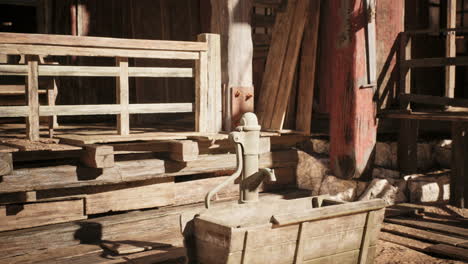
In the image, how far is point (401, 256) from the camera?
6.02 metres

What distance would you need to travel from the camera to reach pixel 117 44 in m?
6.36

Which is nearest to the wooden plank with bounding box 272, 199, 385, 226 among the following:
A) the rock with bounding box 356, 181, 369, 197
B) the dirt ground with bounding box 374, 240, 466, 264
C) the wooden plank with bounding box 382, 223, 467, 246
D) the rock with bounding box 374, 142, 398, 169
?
the dirt ground with bounding box 374, 240, 466, 264

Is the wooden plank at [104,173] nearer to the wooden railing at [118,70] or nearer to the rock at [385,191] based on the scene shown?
the wooden railing at [118,70]

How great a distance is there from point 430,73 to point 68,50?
6448mm

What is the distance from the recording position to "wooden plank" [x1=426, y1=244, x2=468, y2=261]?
5.81m

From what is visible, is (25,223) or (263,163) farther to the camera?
(263,163)

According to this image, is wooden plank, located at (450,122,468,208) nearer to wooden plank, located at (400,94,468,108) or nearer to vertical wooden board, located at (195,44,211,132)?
wooden plank, located at (400,94,468,108)

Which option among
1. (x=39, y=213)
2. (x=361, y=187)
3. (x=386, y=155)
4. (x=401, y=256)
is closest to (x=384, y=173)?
(x=386, y=155)

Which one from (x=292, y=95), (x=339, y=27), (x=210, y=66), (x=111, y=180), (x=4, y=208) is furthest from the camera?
(x=292, y=95)

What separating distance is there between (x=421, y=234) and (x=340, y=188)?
1651 mm

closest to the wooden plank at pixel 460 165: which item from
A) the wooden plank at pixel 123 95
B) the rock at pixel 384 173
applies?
the rock at pixel 384 173

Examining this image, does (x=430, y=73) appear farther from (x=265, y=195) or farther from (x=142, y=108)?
(x=142, y=108)

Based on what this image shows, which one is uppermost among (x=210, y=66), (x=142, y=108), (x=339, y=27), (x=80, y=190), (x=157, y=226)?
(x=339, y=27)

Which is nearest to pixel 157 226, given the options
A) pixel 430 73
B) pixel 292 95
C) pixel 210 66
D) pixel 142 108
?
pixel 142 108
